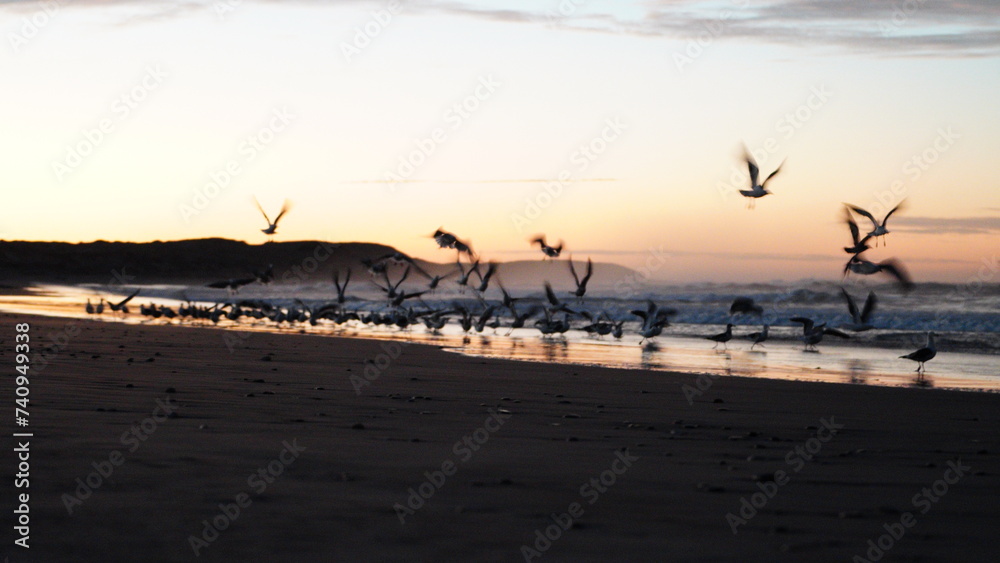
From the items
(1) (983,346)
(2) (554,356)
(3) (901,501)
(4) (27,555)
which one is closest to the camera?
(4) (27,555)

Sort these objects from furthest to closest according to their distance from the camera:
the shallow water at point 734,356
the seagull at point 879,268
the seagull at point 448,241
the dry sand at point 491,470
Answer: the seagull at point 448,241 → the seagull at point 879,268 → the shallow water at point 734,356 → the dry sand at point 491,470

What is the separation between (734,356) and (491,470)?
43.3 feet

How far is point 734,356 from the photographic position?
18.9 meters

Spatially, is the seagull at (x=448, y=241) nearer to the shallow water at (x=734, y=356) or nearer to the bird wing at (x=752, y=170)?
the shallow water at (x=734, y=356)

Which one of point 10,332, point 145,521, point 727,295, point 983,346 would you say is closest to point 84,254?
point 727,295

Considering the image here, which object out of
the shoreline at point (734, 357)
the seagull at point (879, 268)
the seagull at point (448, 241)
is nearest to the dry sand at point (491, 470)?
the shoreline at point (734, 357)

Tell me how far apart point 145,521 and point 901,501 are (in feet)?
13.7

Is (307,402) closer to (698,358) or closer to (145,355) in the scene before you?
(145,355)

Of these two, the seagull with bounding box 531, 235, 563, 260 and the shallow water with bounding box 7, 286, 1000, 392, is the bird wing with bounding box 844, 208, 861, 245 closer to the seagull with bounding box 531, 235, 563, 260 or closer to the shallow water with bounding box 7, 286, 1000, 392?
the shallow water with bounding box 7, 286, 1000, 392

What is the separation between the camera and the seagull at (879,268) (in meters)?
17.5

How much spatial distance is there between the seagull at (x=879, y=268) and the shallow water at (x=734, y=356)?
4.86ft

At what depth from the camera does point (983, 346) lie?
21203mm

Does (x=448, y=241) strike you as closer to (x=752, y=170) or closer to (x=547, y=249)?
(x=547, y=249)

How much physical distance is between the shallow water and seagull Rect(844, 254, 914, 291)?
1480 mm
